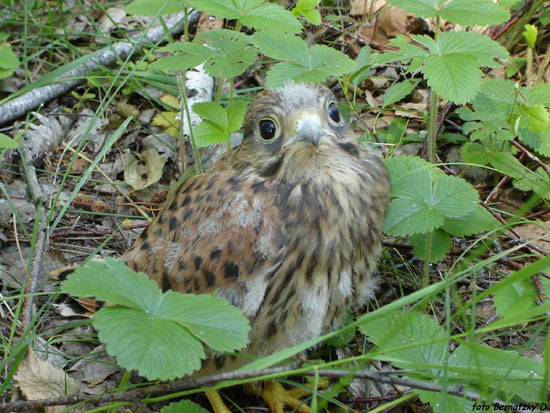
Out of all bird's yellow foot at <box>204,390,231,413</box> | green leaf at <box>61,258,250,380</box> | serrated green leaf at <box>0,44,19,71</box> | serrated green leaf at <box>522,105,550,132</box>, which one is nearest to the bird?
bird's yellow foot at <box>204,390,231,413</box>

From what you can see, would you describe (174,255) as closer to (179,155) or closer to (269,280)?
(269,280)

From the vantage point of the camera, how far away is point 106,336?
83.7 inches

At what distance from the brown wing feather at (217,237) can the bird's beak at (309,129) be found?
Result: 0.29m

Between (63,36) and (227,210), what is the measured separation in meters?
3.49

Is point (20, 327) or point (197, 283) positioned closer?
point (197, 283)

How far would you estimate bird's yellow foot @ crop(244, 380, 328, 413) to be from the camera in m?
3.18

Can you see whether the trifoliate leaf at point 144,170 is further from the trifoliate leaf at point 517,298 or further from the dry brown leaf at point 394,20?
the trifoliate leaf at point 517,298

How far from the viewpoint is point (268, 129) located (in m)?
2.88

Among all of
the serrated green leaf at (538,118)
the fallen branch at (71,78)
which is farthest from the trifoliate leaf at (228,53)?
the serrated green leaf at (538,118)

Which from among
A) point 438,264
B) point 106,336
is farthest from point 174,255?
point 438,264

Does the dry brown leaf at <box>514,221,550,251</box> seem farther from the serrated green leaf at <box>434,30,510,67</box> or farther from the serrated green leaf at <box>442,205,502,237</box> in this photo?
the serrated green leaf at <box>434,30,510,67</box>

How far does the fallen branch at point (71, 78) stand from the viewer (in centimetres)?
478

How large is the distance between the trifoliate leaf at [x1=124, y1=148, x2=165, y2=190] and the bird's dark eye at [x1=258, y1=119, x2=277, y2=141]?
1.78 meters

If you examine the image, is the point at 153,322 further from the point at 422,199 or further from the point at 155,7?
the point at 155,7
